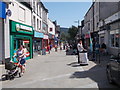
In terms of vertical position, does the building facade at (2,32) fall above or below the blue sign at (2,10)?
below

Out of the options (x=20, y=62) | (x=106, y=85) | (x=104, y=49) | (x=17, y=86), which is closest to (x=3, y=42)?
(x=20, y=62)

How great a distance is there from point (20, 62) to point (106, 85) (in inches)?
194

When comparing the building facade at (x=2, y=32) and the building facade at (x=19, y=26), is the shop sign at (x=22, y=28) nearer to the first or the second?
the building facade at (x=19, y=26)

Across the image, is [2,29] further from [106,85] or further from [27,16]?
[106,85]

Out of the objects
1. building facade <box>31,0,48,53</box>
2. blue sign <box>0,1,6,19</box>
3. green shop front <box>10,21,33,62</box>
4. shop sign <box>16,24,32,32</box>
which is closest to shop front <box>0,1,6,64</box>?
blue sign <box>0,1,6,19</box>

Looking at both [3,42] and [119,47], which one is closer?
[3,42]

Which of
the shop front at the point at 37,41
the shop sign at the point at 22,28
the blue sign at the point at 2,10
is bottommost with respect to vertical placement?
the shop front at the point at 37,41

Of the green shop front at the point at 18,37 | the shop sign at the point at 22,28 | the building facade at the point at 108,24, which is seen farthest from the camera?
the building facade at the point at 108,24

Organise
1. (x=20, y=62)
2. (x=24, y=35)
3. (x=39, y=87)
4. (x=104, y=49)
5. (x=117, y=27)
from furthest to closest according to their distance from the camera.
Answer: (x=104, y=49) < (x=117, y=27) < (x=24, y=35) < (x=20, y=62) < (x=39, y=87)

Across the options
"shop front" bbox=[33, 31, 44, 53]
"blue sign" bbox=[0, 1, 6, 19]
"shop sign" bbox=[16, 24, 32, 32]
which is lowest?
"shop front" bbox=[33, 31, 44, 53]

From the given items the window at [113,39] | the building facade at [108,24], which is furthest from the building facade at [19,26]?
the window at [113,39]

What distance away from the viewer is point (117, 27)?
733 inches

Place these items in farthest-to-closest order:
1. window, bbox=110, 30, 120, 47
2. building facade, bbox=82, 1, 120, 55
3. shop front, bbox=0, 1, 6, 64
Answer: window, bbox=110, 30, 120, 47, building facade, bbox=82, 1, 120, 55, shop front, bbox=0, 1, 6, 64

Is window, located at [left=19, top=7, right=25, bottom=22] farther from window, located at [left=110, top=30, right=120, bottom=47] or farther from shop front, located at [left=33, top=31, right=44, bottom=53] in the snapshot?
window, located at [left=110, top=30, right=120, bottom=47]
